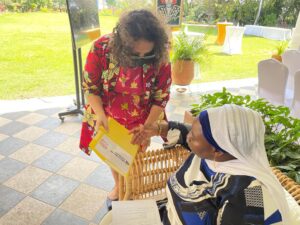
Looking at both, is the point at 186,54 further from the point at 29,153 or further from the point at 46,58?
the point at 46,58

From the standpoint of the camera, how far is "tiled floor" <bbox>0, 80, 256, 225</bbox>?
1803 mm

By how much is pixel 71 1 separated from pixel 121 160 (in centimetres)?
181

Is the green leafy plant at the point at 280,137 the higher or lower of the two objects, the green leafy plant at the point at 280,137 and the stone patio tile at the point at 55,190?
the higher

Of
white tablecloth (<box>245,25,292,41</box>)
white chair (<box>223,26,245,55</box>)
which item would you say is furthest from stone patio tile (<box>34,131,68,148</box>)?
white tablecloth (<box>245,25,292,41</box>)

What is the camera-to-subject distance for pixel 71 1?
2.45m

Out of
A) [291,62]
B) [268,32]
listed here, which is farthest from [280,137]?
[268,32]

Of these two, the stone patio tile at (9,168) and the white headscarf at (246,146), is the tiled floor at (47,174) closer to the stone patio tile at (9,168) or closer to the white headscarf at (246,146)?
the stone patio tile at (9,168)

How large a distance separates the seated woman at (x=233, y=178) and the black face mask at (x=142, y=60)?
619mm

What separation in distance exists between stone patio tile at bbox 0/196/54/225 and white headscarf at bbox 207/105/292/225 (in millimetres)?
1440

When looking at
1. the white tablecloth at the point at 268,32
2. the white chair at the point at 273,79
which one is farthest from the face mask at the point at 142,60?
the white tablecloth at the point at 268,32

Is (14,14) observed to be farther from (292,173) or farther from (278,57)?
(292,173)

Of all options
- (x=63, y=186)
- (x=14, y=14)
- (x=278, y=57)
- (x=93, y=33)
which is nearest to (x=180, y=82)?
(x=278, y=57)

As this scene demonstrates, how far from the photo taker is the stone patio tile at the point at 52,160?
2.29m

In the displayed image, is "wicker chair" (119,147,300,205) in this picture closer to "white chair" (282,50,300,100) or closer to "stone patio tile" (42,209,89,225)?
"stone patio tile" (42,209,89,225)
